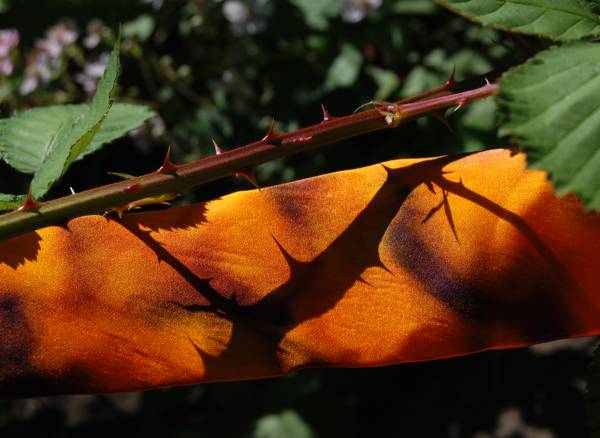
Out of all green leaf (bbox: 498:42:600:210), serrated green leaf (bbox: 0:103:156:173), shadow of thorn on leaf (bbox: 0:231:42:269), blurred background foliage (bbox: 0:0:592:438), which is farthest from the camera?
blurred background foliage (bbox: 0:0:592:438)

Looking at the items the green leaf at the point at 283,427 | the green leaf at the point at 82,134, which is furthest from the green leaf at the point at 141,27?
the green leaf at the point at 82,134

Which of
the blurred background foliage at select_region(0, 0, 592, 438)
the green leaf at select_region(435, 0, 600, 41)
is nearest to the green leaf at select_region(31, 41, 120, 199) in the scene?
the green leaf at select_region(435, 0, 600, 41)

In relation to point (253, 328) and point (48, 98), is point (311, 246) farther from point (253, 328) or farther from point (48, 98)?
point (48, 98)

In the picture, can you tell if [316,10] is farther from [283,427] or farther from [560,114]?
[560,114]

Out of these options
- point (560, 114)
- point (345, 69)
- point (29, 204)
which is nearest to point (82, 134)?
point (29, 204)

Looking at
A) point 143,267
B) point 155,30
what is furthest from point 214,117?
point 143,267

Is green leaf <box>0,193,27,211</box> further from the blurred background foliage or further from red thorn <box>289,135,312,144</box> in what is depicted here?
the blurred background foliage
